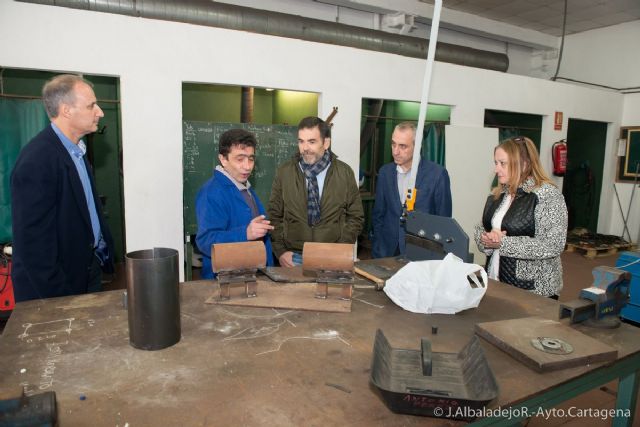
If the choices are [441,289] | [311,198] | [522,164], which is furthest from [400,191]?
[441,289]

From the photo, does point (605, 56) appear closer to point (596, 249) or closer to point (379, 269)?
point (596, 249)

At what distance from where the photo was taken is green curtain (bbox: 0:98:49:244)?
10.1 feet

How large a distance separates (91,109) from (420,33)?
5.19 m

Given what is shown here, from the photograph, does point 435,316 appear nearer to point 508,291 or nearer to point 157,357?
point 508,291

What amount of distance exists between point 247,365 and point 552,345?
32.3 inches

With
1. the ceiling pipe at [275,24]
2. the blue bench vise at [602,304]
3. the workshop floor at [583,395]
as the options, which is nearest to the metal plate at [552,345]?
the blue bench vise at [602,304]

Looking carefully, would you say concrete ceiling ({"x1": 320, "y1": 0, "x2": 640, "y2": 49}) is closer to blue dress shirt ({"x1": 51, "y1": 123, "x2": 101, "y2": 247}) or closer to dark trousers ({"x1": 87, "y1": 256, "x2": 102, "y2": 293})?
blue dress shirt ({"x1": 51, "y1": 123, "x2": 101, "y2": 247})

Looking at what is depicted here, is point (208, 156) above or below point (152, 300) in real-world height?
above

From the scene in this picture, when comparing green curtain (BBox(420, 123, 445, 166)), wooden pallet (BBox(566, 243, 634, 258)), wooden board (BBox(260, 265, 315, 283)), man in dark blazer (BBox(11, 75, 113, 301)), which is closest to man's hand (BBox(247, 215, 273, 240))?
wooden board (BBox(260, 265, 315, 283))

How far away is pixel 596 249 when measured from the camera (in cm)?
577

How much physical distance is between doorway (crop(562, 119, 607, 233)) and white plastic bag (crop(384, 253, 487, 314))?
626cm

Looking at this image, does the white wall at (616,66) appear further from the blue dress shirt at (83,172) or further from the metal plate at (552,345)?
the blue dress shirt at (83,172)

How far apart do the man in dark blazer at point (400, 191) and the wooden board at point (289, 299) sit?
107cm

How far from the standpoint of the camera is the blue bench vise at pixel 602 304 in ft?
4.51
